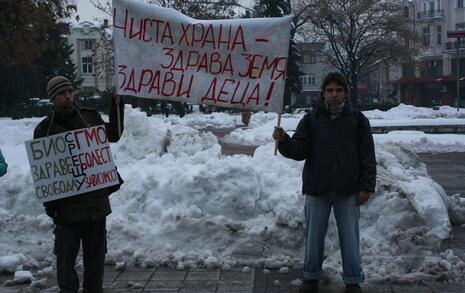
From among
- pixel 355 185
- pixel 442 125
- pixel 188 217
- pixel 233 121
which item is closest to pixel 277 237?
pixel 188 217

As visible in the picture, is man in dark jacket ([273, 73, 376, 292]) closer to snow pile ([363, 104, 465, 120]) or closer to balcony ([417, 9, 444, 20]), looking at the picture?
snow pile ([363, 104, 465, 120])

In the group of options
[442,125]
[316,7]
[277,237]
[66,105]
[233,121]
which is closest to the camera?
[66,105]

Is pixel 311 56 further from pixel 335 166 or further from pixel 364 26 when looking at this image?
pixel 335 166

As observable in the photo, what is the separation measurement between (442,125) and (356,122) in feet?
80.5

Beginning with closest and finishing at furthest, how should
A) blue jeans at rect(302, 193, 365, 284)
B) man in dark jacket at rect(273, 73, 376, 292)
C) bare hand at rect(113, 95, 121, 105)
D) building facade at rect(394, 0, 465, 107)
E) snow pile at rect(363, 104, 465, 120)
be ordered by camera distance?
bare hand at rect(113, 95, 121, 105), man in dark jacket at rect(273, 73, 376, 292), blue jeans at rect(302, 193, 365, 284), snow pile at rect(363, 104, 465, 120), building facade at rect(394, 0, 465, 107)

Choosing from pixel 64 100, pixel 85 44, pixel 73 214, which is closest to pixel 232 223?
pixel 73 214

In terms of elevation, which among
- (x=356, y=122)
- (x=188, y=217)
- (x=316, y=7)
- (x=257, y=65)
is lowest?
(x=188, y=217)

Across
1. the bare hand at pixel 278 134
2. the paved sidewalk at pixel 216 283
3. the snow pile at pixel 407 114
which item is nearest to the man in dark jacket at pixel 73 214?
the paved sidewalk at pixel 216 283

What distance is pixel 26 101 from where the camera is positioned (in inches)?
2416

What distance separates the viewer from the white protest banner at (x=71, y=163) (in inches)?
190

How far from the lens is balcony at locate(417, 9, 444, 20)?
79619 mm

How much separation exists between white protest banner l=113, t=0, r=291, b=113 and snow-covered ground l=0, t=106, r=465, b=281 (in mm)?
1476

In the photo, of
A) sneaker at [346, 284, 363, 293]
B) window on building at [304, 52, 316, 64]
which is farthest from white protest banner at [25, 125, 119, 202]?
window on building at [304, 52, 316, 64]

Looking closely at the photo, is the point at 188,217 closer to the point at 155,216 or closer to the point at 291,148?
the point at 155,216
